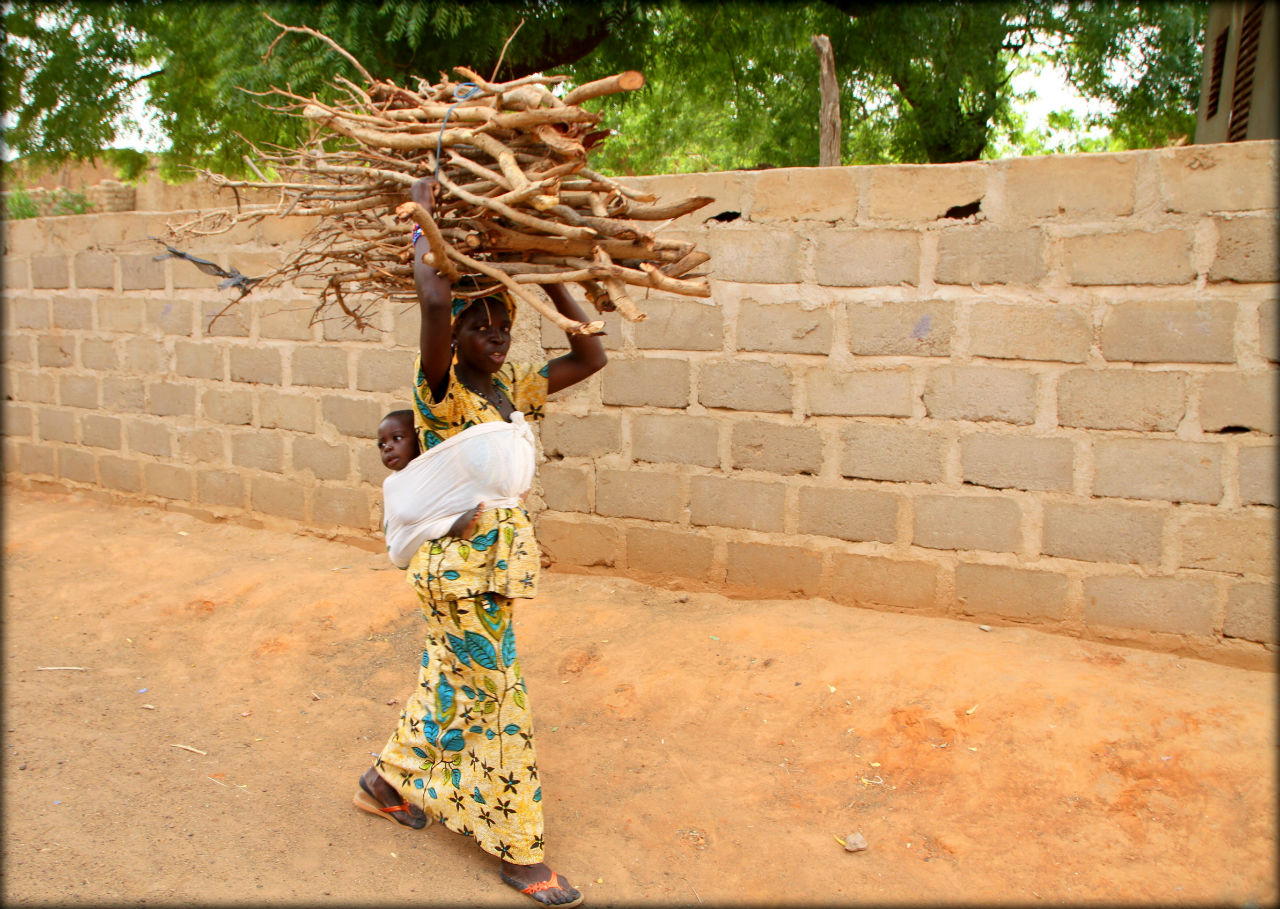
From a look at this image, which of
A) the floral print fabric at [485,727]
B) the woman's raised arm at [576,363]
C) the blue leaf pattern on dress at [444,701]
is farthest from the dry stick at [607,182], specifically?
the blue leaf pattern on dress at [444,701]

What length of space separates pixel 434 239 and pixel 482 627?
1.10m

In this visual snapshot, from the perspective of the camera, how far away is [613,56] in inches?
381

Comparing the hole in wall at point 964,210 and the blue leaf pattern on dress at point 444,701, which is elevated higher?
the hole in wall at point 964,210

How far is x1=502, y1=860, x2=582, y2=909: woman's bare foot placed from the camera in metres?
2.77

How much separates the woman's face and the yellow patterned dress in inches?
3.5

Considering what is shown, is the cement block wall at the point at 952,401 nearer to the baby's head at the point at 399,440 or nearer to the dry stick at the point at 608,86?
the baby's head at the point at 399,440

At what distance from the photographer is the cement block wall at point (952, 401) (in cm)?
370

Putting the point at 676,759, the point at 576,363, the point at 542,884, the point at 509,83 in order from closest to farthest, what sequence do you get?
the point at 509,83
the point at 542,884
the point at 576,363
the point at 676,759

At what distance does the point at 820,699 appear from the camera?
3.76 meters

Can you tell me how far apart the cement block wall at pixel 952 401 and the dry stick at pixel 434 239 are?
7.24 ft

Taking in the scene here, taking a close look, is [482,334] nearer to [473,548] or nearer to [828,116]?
[473,548]

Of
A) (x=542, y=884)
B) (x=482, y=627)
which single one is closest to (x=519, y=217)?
(x=482, y=627)

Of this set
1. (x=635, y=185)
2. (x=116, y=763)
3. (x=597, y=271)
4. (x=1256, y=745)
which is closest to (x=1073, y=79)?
(x=635, y=185)

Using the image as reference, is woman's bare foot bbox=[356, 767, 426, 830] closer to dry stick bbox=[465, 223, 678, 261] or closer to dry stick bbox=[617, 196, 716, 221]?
dry stick bbox=[465, 223, 678, 261]
